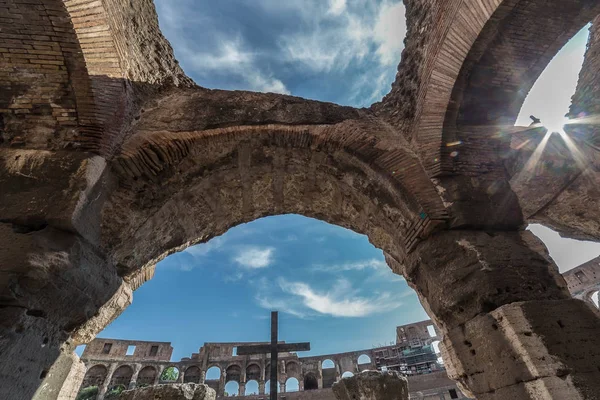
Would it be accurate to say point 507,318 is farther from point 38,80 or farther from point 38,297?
point 38,80

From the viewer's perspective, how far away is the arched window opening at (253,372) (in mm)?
27734

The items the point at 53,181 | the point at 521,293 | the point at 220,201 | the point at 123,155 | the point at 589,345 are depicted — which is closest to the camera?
the point at 589,345

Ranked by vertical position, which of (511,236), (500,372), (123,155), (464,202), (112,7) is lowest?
(500,372)

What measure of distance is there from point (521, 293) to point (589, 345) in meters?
0.42

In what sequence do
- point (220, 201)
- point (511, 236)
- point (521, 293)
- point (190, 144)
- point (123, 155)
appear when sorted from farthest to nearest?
point (220, 201), point (190, 144), point (123, 155), point (511, 236), point (521, 293)

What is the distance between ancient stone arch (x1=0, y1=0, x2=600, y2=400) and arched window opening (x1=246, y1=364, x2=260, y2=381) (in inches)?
1150

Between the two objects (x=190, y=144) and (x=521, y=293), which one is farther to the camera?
(x=190, y=144)

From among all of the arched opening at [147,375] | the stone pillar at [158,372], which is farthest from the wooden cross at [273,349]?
the arched opening at [147,375]

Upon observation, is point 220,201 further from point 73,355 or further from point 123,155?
point 73,355

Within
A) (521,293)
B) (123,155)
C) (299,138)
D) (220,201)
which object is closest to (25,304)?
(123,155)

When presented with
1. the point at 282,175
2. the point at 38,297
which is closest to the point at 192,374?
the point at 282,175

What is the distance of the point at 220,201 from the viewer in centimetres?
366

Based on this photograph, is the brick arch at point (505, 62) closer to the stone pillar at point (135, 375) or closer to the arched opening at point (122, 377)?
the arched opening at point (122, 377)

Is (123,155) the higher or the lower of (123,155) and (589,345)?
the higher
